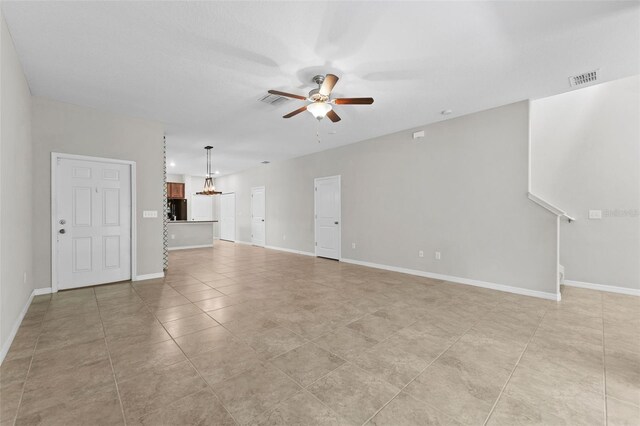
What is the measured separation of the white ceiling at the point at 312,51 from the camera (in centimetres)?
225

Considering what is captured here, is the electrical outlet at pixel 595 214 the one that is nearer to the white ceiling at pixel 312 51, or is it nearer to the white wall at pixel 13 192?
the white ceiling at pixel 312 51

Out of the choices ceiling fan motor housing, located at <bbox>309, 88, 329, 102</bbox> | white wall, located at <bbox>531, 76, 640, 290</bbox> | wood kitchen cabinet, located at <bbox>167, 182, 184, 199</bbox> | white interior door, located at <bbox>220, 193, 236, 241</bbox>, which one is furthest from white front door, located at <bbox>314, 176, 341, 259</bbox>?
wood kitchen cabinet, located at <bbox>167, 182, 184, 199</bbox>

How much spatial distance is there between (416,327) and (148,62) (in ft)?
13.6

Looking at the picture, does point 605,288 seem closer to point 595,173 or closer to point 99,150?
point 595,173

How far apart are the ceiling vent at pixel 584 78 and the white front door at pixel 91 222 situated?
6.71 metres

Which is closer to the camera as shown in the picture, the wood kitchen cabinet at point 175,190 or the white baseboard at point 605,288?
the white baseboard at point 605,288

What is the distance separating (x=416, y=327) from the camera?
2883 millimetres

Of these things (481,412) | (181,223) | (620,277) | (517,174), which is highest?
(517,174)

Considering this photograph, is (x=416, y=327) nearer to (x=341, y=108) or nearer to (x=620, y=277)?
(x=341, y=108)

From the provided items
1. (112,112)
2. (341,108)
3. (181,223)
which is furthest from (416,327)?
(181,223)

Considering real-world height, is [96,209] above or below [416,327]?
above

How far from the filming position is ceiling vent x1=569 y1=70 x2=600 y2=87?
127 inches

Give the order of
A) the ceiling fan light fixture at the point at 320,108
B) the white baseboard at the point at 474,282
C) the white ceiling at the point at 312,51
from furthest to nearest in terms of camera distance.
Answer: the white baseboard at the point at 474,282, the ceiling fan light fixture at the point at 320,108, the white ceiling at the point at 312,51

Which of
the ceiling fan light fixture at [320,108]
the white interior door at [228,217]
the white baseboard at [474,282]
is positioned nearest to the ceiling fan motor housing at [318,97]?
the ceiling fan light fixture at [320,108]
